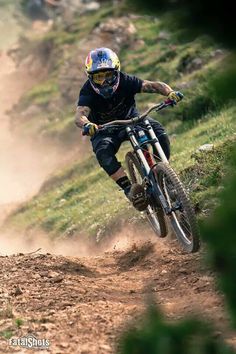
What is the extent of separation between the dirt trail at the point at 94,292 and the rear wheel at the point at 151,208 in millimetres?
312

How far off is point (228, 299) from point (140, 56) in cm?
3448

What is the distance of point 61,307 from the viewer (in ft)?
23.0

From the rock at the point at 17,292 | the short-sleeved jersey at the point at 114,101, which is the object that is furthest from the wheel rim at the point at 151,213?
the rock at the point at 17,292

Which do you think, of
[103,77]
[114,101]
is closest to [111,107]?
[114,101]

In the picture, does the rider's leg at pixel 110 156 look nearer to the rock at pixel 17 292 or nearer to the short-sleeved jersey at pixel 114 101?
the short-sleeved jersey at pixel 114 101

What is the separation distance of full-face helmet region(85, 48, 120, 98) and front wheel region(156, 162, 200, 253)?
1625 millimetres

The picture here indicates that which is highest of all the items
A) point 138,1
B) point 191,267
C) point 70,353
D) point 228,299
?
point 191,267

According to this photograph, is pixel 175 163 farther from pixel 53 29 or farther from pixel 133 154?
pixel 53 29

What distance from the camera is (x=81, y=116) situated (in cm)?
964

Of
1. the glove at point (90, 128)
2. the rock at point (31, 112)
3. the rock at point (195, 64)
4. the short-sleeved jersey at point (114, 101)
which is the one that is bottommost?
the glove at point (90, 128)

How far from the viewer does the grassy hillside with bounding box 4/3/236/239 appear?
10.2 meters

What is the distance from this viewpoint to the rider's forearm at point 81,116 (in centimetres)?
947

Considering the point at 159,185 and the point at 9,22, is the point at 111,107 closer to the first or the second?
the point at 159,185

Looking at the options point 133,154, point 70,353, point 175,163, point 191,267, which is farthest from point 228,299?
point 175,163
